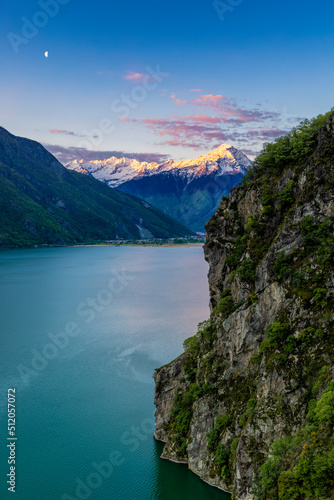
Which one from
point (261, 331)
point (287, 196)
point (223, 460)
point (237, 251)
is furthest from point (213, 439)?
point (287, 196)

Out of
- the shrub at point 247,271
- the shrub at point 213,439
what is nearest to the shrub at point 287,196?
the shrub at point 247,271

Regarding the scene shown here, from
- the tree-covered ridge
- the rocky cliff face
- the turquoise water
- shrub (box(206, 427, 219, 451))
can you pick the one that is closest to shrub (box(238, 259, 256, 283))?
the rocky cliff face

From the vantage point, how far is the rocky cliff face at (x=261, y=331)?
25.8 meters

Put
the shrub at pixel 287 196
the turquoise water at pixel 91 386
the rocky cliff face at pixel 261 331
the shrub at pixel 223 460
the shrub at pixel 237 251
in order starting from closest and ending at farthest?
the rocky cliff face at pixel 261 331 → the shrub at pixel 223 460 → the turquoise water at pixel 91 386 → the shrub at pixel 287 196 → the shrub at pixel 237 251

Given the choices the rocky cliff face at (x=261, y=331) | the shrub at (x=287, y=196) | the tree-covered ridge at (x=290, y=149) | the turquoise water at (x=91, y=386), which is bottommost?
the turquoise water at (x=91, y=386)

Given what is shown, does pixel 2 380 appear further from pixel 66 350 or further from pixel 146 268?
pixel 146 268

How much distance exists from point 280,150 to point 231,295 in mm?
12633

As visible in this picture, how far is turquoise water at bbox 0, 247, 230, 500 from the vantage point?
103 feet

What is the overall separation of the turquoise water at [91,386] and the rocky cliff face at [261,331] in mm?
3318

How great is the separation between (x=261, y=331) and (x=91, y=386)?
25624mm

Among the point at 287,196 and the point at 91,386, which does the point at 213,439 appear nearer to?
the point at 287,196

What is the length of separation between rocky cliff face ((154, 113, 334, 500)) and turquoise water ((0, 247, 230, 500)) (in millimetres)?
3318

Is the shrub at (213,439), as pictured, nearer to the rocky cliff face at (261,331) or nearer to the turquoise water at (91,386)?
the rocky cliff face at (261,331)

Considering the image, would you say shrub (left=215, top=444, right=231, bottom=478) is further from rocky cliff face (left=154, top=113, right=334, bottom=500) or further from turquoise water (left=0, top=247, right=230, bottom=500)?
turquoise water (left=0, top=247, right=230, bottom=500)
